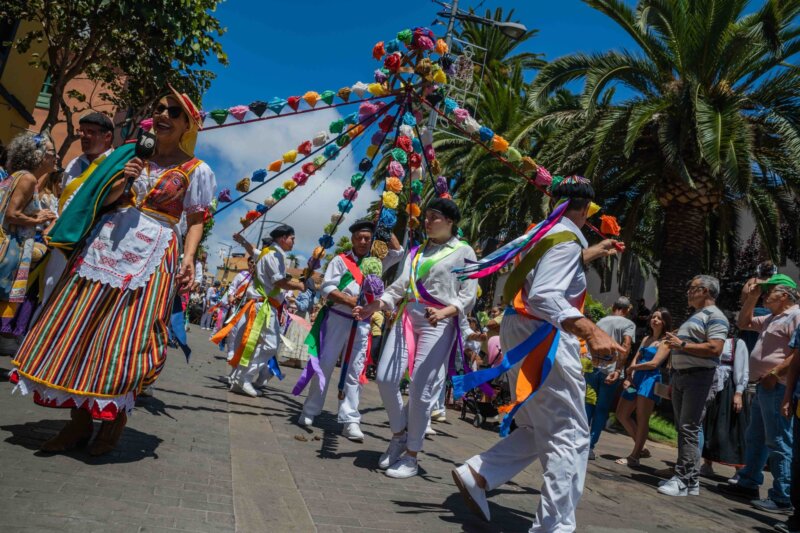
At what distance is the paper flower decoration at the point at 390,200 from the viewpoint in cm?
582

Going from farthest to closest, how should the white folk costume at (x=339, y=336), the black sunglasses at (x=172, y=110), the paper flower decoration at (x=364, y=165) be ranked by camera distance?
the paper flower decoration at (x=364, y=165), the white folk costume at (x=339, y=336), the black sunglasses at (x=172, y=110)

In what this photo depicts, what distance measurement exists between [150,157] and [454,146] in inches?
753

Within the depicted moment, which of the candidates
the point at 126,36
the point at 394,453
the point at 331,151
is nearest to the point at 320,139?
the point at 331,151

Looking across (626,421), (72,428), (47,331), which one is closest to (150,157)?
(47,331)

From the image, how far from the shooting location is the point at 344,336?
21.0ft

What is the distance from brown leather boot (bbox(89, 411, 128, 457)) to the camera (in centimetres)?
371

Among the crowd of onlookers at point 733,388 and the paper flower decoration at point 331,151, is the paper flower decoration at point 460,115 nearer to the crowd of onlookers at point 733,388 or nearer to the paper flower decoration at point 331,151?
the paper flower decoration at point 331,151

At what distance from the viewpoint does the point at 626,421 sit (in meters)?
7.99

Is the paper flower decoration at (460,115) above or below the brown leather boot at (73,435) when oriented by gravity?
above

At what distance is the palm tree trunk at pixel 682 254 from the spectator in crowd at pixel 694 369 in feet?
25.3

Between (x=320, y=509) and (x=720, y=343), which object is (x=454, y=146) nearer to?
(x=720, y=343)

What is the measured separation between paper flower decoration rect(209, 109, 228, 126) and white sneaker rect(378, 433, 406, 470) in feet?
11.5

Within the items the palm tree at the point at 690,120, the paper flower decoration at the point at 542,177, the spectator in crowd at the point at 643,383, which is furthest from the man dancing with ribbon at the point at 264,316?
the palm tree at the point at 690,120

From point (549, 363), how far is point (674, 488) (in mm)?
3529
